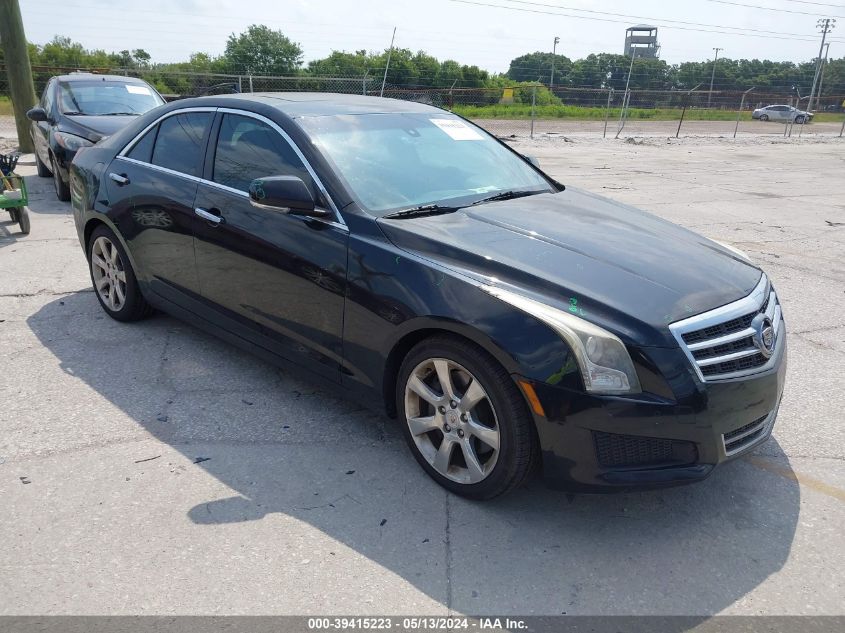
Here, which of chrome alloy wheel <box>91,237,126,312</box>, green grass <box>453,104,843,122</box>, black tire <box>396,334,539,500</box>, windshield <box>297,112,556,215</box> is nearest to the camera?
black tire <box>396,334,539,500</box>

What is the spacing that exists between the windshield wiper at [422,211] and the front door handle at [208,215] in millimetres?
1153

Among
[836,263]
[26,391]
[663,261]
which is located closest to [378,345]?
[663,261]

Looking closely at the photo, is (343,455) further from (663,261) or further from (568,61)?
(568,61)

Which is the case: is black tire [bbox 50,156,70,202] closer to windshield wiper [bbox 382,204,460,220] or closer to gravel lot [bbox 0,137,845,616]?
gravel lot [bbox 0,137,845,616]

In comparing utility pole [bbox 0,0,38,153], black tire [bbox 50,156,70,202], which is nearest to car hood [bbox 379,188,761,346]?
black tire [bbox 50,156,70,202]

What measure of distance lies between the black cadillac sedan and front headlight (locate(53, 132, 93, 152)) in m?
4.81

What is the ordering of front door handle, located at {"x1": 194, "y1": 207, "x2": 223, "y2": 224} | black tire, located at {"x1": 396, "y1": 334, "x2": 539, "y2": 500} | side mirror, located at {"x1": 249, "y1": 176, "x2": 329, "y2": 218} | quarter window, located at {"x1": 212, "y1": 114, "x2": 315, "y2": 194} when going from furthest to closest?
front door handle, located at {"x1": 194, "y1": 207, "x2": 223, "y2": 224} < quarter window, located at {"x1": 212, "y1": 114, "x2": 315, "y2": 194} < side mirror, located at {"x1": 249, "y1": 176, "x2": 329, "y2": 218} < black tire, located at {"x1": 396, "y1": 334, "x2": 539, "y2": 500}

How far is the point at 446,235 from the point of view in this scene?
335 cm

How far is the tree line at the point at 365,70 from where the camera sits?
24.8 meters

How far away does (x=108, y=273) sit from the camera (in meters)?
5.29

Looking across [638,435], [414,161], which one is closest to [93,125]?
[414,161]

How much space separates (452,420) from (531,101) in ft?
87.3

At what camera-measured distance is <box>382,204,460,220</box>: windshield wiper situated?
11.6ft

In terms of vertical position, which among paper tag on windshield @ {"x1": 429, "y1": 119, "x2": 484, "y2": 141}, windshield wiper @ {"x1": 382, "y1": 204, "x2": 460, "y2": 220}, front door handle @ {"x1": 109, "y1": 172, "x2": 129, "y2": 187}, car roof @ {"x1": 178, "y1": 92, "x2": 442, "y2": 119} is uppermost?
car roof @ {"x1": 178, "y1": 92, "x2": 442, "y2": 119}
